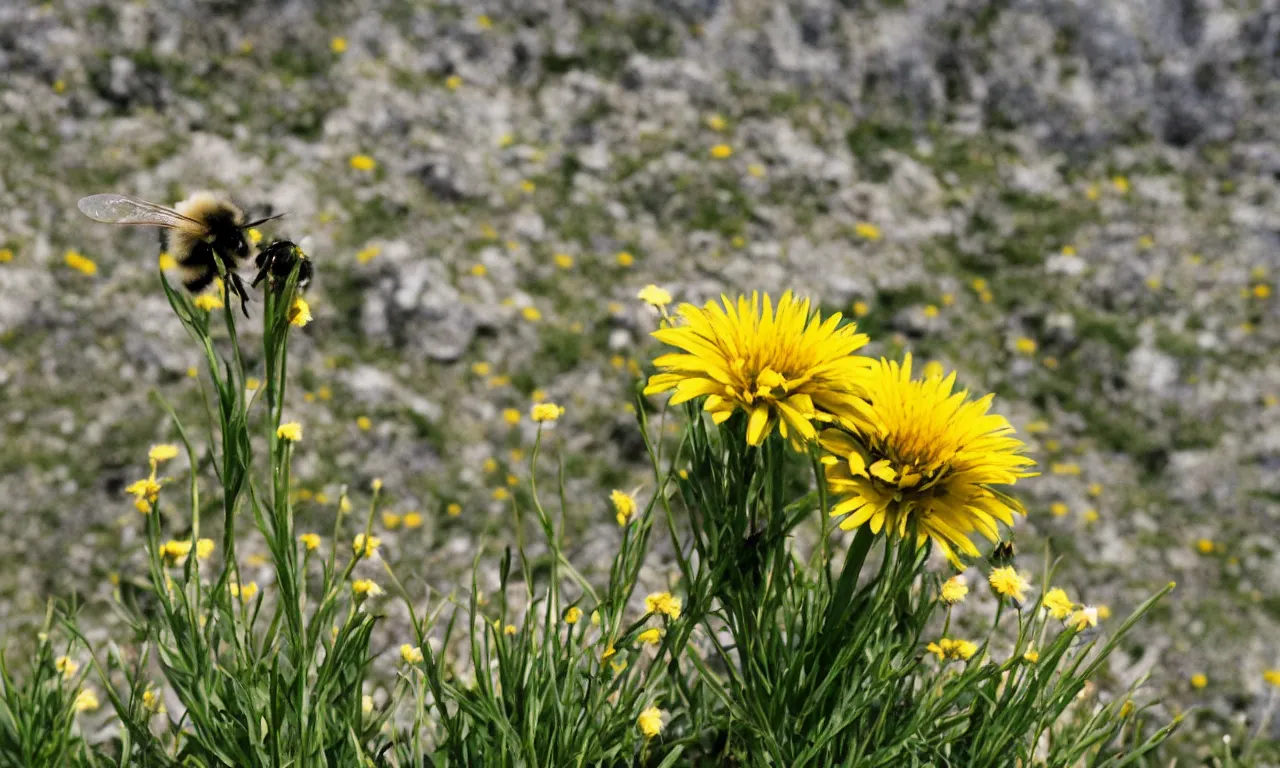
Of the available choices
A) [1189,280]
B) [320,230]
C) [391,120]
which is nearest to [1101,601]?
[1189,280]

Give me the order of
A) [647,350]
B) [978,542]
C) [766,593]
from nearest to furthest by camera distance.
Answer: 1. [766,593]
2. [978,542]
3. [647,350]

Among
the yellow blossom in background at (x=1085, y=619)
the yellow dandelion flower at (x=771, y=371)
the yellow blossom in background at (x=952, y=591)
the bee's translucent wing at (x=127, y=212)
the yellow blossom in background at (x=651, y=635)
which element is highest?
the bee's translucent wing at (x=127, y=212)

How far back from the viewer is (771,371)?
6.15ft

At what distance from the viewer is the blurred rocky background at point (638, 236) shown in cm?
520

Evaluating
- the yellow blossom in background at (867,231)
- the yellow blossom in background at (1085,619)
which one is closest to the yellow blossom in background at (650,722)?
the yellow blossom in background at (1085,619)

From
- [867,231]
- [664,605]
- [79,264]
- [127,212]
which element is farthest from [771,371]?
[867,231]

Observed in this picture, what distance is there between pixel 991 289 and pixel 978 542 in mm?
2721

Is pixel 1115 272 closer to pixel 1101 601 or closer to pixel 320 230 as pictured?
pixel 1101 601

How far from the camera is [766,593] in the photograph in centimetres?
217

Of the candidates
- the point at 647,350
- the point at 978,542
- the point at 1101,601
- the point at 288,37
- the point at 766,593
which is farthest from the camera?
the point at 288,37

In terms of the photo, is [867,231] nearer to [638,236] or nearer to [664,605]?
[638,236]

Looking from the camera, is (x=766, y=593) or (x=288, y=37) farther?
(x=288, y=37)

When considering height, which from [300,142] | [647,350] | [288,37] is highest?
[288,37]

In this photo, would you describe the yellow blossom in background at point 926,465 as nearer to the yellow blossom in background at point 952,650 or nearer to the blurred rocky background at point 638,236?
the yellow blossom in background at point 952,650
